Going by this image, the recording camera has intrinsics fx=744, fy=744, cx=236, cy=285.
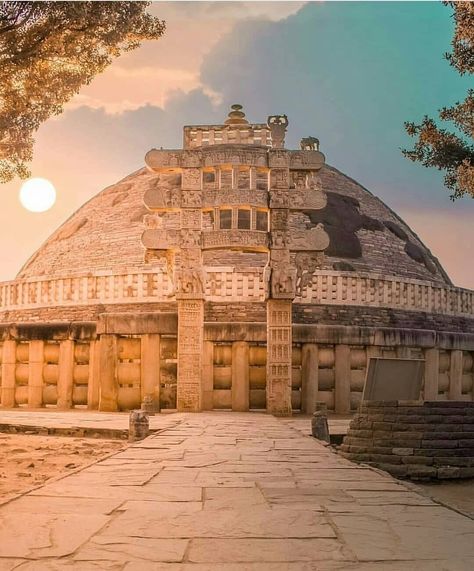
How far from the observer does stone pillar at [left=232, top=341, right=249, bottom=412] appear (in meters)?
14.0

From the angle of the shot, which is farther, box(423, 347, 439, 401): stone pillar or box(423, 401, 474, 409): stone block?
box(423, 347, 439, 401): stone pillar

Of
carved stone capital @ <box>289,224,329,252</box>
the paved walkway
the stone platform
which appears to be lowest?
the stone platform

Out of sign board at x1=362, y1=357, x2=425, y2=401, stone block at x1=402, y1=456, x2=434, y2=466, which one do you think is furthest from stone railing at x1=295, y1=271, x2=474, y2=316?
stone block at x1=402, y1=456, x2=434, y2=466

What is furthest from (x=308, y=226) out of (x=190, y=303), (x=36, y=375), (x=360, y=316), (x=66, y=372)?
(x=36, y=375)

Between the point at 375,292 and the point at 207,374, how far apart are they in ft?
21.0

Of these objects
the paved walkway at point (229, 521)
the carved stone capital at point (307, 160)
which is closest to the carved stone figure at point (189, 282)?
the carved stone capital at point (307, 160)

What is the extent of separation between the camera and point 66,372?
50.5ft

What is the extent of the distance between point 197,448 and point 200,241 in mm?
6817

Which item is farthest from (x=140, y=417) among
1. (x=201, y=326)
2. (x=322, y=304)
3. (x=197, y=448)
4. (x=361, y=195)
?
(x=361, y=195)

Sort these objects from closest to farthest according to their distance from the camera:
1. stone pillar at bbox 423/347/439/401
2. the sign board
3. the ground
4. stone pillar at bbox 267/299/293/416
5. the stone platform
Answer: the ground
the sign board
the stone platform
stone pillar at bbox 267/299/293/416
stone pillar at bbox 423/347/439/401

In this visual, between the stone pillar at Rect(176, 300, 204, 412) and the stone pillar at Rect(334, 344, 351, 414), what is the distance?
2896 millimetres

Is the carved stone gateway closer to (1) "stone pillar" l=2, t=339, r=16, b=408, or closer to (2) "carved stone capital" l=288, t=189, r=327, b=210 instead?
(2) "carved stone capital" l=288, t=189, r=327, b=210

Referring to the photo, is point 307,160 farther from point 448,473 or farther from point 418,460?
point 448,473

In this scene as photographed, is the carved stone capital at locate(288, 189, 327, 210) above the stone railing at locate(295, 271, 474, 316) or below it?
above
